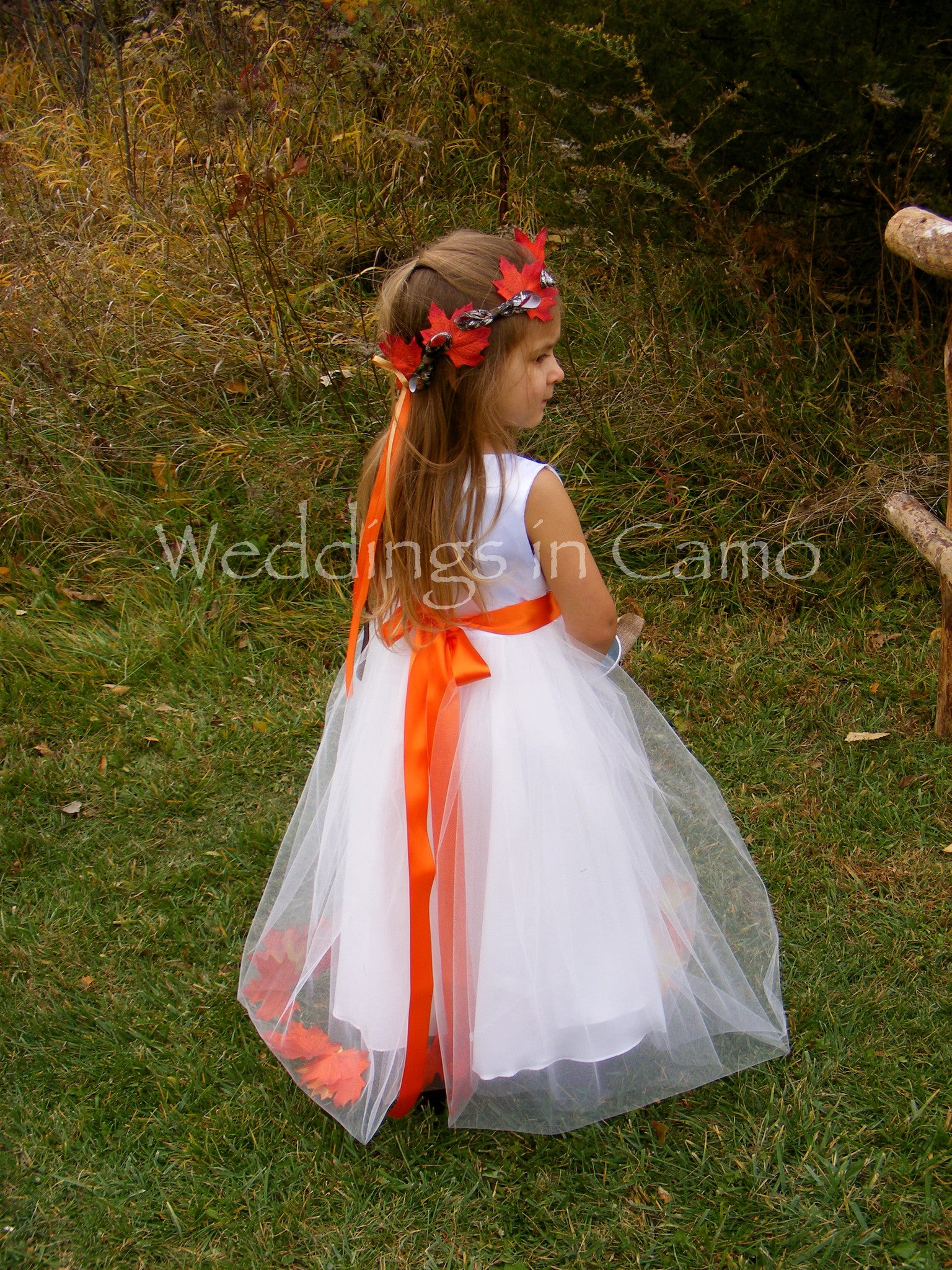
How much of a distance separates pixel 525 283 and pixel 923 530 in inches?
55.6

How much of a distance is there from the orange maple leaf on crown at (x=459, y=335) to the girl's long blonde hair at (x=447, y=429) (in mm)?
52

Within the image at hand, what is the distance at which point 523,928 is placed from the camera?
191 cm

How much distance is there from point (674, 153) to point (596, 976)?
295cm

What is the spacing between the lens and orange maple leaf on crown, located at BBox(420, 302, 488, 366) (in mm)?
1757

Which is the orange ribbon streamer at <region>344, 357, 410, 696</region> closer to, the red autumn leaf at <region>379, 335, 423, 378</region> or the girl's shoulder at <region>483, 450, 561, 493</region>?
the red autumn leaf at <region>379, 335, 423, 378</region>

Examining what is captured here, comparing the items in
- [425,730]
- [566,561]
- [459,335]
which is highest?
[459,335]

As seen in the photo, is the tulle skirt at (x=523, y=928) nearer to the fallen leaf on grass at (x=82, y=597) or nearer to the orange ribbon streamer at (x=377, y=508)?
the orange ribbon streamer at (x=377, y=508)

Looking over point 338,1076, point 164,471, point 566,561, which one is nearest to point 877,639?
point 566,561

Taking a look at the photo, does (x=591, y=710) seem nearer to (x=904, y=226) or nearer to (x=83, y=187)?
(x=904, y=226)

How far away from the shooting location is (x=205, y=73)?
238 inches

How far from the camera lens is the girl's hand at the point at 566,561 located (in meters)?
1.86

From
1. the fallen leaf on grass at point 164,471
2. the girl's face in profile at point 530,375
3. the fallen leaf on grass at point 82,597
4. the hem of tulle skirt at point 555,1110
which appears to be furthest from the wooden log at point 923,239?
the fallen leaf on grass at point 82,597

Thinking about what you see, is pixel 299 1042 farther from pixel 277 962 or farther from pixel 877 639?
pixel 877 639
